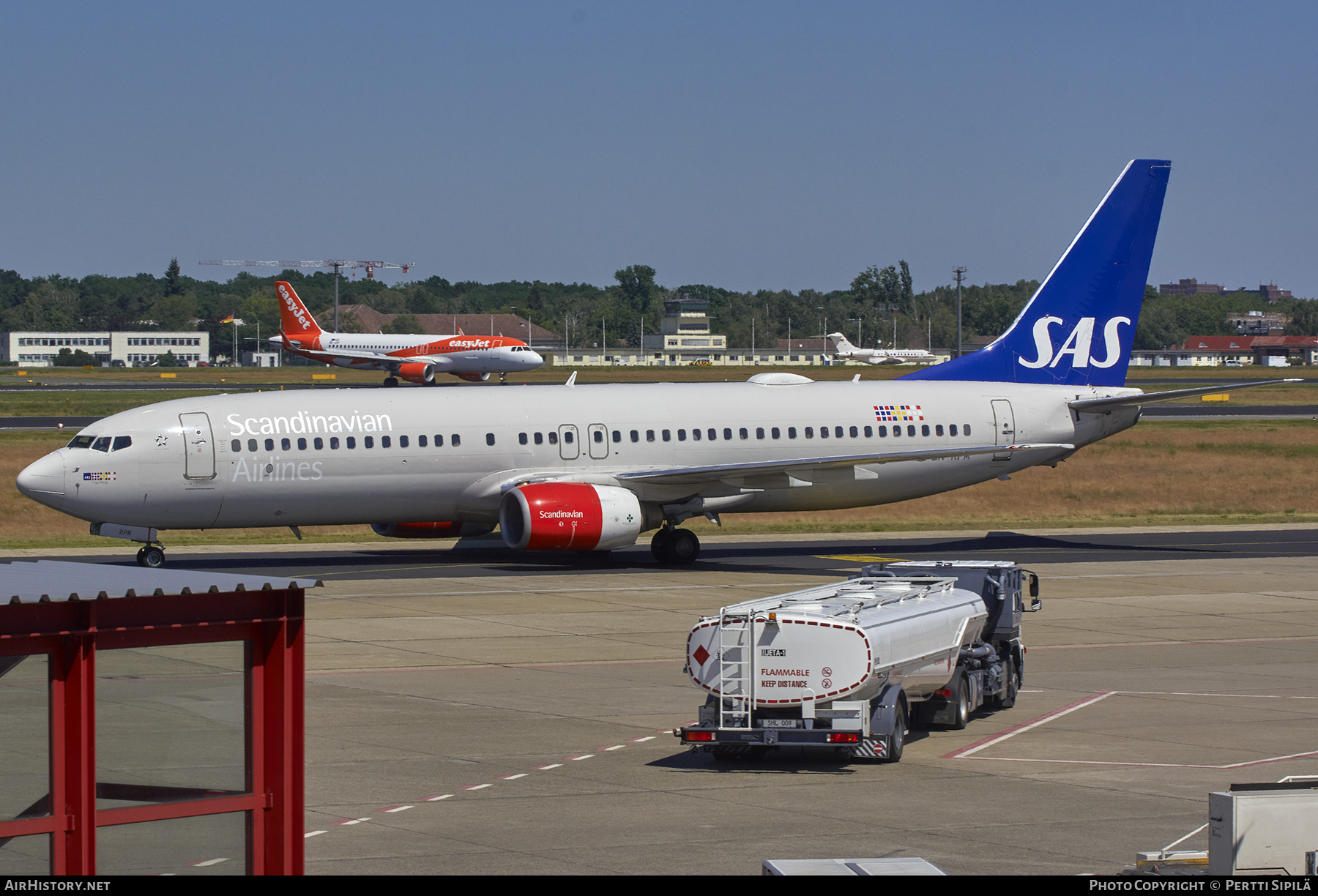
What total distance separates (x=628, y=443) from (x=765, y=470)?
3836mm

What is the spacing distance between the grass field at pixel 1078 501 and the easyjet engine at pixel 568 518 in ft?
37.7

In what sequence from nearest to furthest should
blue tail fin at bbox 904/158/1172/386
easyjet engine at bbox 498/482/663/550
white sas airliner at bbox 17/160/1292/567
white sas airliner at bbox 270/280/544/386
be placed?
white sas airliner at bbox 17/160/1292/567
easyjet engine at bbox 498/482/663/550
blue tail fin at bbox 904/158/1172/386
white sas airliner at bbox 270/280/544/386

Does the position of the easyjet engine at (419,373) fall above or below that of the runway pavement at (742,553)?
above

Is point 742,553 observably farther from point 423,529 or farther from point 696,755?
point 696,755

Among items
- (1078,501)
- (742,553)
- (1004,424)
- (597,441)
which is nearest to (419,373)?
(1078,501)

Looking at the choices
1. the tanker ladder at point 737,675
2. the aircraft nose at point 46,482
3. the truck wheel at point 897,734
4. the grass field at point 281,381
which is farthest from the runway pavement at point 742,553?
the grass field at point 281,381

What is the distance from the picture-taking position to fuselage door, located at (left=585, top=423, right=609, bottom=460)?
41.2m

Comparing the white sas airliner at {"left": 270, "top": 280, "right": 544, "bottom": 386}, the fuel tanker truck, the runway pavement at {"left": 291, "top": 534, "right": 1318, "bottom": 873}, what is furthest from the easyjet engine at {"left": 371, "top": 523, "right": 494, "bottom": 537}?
the white sas airliner at {"left": 270, "top": 280, "right": 544, "bottom": 386}

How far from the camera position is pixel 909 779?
19000 millimetres

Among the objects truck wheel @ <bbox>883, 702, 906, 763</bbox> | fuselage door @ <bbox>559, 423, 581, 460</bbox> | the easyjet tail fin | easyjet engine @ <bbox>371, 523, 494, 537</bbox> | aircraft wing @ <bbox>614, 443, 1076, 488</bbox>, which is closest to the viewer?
truck wheel @ <bbox>883, 702, 906, 763</bbox>

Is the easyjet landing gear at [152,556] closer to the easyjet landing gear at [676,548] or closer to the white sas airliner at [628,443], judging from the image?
the white sas airliner at [628,443]

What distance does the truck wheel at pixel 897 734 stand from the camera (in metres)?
19.9

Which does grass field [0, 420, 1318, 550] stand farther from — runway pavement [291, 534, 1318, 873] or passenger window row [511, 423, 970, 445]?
runway pavement [291, 534, 1318, 873]

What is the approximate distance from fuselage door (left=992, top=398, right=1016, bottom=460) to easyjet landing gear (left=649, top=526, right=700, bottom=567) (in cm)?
944
